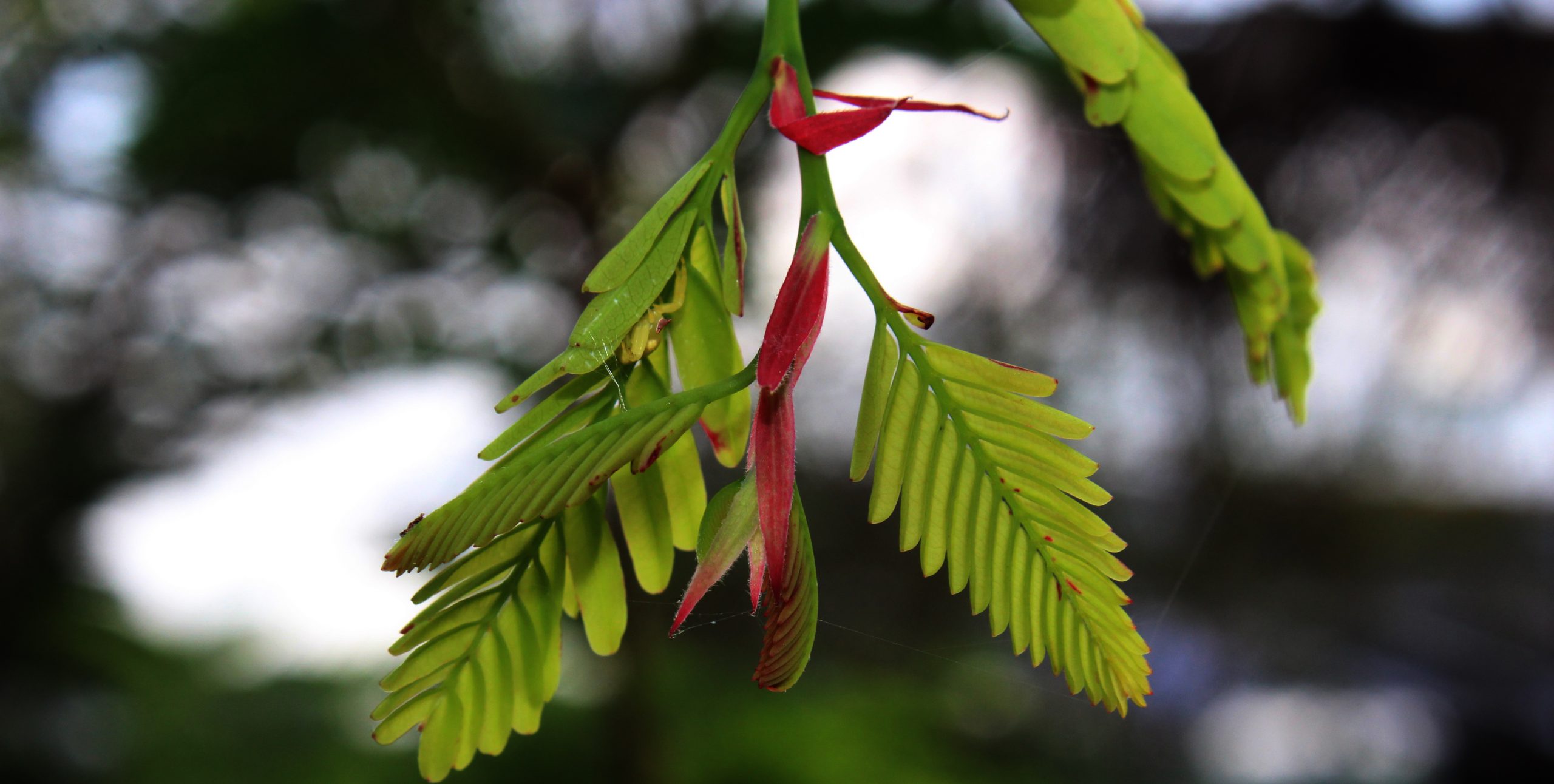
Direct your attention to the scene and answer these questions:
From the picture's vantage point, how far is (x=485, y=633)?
222mm

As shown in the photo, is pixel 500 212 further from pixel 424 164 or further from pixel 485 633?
pixel 485 633

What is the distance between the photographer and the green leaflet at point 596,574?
223mm

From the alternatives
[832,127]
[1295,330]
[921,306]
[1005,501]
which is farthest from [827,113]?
[921,306]

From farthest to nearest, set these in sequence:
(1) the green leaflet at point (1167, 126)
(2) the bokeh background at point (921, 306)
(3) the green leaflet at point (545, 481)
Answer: (2) the bokeh background at point (921, 306)
(1) the green leaflet at point (1167, 126)
(3) the green leaflet at point (545, 481)

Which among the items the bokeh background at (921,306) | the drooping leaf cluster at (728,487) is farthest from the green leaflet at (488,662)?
the bokeh background at (921,306)

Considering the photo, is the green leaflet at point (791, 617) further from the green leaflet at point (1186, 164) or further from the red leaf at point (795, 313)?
the green leaflet at point (1186, 164)

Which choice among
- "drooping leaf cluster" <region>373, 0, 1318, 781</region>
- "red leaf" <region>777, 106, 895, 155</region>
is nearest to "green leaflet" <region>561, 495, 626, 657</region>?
"drooping leaf cluster" <region>373, 0, 1318, 781</region>

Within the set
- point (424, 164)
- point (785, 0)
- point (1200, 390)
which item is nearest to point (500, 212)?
point (424, 164)

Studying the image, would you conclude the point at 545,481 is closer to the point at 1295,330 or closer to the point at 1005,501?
the point at 1005,501

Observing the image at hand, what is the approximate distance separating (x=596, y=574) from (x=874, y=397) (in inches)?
3.6

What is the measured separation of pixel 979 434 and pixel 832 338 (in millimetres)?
852

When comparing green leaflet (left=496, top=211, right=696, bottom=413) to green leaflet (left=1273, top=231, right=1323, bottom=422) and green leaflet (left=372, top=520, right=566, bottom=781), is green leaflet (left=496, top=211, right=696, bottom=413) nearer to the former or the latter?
green leaflet (left=372, top=520, right=566, bottom=781)

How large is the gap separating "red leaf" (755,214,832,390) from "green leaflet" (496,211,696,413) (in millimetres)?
34

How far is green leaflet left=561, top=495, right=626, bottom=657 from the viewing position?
223 mm
